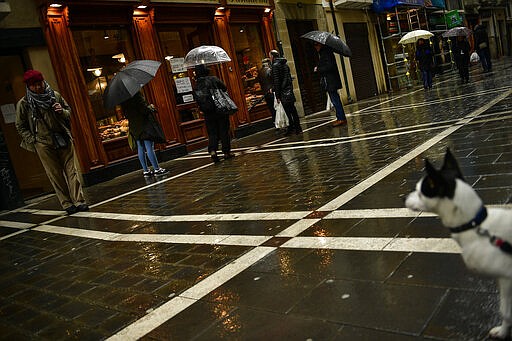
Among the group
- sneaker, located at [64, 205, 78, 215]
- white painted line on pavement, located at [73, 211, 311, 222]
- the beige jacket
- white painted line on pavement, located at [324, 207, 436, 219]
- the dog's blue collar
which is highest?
the beige jacket

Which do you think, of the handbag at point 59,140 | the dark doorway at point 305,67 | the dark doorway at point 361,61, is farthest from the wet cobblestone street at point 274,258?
the dark doorway at point 361,61

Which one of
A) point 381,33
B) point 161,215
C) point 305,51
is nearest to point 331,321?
point 161,215

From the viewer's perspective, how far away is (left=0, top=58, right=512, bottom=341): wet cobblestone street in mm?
2381

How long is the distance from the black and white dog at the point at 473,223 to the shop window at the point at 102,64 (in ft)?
33.7

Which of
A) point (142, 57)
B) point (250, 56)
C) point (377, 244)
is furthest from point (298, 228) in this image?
point (250, 56)

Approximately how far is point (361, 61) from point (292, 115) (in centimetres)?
1167

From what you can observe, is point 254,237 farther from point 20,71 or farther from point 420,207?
point 20,71

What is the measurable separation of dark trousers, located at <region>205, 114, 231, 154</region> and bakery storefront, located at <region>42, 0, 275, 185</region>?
288 centimetres

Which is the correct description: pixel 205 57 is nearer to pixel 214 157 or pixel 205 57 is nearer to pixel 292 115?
pixel 214 157

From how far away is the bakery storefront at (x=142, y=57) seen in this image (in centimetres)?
1030

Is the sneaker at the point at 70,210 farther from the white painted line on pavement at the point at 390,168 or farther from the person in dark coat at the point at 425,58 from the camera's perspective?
the person in dark coat at the point at 425,58

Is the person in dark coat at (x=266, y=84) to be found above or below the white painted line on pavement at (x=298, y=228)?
above

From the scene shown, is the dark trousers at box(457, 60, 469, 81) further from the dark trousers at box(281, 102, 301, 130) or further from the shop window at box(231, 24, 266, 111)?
the dark trousers at box(281, 102, 301, 130)

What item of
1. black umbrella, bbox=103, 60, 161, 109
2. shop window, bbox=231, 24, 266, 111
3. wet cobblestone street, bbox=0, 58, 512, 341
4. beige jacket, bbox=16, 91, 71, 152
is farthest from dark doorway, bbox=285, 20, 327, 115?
beige jacket, bbox=16, 91, 71, 152
